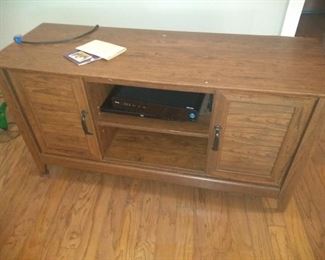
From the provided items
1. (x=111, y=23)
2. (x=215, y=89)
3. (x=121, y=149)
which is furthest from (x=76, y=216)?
(x=111, y=23)

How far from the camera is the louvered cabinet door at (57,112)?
985mm

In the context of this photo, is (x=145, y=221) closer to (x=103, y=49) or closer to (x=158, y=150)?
(x=158, y=150)

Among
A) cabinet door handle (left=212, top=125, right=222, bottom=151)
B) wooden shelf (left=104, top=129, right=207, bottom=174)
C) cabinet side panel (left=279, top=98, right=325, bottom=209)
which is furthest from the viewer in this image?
wooden shelf (left=104, top=129, right=207, bottom=174)

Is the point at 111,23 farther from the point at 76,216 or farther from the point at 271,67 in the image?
the point at 76,216

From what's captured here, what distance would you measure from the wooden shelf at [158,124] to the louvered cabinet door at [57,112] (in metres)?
0.09

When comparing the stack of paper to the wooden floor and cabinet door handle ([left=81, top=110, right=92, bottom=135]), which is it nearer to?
cabinet door handle ([left=81, top=110, right=92, bottom=135])

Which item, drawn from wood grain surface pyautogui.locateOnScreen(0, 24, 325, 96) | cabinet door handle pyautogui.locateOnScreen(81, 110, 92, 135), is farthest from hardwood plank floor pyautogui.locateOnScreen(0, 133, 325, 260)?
wood grain surface pyautogui.locateOnScreen(0, 24, 325, 96)

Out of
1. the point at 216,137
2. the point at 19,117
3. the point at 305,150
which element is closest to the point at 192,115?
the point at 216,137

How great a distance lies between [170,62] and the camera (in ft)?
3.20

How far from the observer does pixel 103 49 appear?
3.43ft

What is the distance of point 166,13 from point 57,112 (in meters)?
0.75

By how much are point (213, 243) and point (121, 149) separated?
23.7 inches

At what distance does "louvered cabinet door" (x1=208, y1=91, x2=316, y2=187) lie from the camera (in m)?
0.85

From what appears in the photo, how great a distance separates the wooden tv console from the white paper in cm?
3
